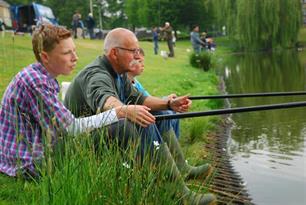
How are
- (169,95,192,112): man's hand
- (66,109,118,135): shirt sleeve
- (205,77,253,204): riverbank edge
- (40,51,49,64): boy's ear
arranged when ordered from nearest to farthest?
(66,109,118,135): shirt sleeve → (40,51,49,64): boy's ear → (169,95,192,112): man's hand → (205,77,253,204): riverbank edge

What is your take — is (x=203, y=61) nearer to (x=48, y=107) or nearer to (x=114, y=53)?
(x=114, y=53)

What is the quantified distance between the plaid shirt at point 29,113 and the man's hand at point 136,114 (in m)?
0.32

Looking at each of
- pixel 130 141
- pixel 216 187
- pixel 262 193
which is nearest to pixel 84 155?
pixel 130 141

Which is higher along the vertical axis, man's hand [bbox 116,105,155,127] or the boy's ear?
the boy's ear

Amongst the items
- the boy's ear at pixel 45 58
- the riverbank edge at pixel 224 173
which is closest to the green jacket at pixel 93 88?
the boy's ear at pixel 45 58

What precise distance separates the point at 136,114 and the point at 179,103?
3.16 ft

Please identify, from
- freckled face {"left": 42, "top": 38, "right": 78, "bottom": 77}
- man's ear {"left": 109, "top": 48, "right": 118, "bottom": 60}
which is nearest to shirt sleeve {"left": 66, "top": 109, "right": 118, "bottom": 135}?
freckled face {"left": 42, "top": 38, "right": 78, "bottom": 77}

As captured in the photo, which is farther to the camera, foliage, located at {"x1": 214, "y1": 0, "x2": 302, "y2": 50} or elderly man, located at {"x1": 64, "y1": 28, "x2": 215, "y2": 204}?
foliage, located at {"x1": 214, "y1": 0, "x2": 302, "y2": 50}

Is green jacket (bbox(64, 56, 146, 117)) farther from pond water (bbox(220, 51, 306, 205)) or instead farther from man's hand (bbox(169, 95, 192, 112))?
pond water (bbox(220, 51, 306, 205))

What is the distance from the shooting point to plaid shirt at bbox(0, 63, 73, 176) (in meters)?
3.12

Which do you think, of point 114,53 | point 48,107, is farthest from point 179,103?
point 48,107

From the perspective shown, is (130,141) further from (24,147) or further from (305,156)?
(305,156)

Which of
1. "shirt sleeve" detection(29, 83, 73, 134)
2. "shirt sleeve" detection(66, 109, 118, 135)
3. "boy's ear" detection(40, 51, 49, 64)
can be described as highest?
"boy's ear" detection(40, 51, 49, 64)

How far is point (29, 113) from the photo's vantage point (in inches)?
128
